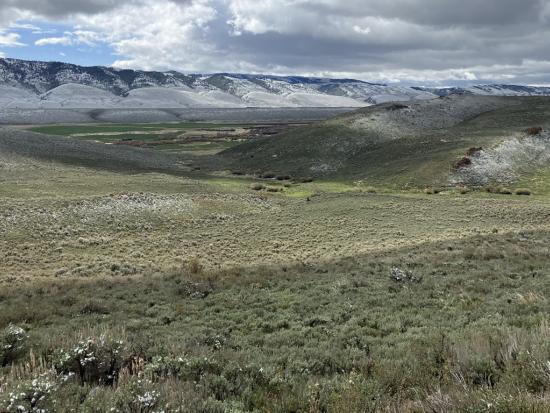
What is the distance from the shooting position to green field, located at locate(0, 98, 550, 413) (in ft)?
22.0

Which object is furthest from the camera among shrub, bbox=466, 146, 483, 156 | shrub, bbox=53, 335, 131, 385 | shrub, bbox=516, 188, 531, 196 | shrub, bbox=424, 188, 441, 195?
shrub, bbox=466, 146, 483, 156

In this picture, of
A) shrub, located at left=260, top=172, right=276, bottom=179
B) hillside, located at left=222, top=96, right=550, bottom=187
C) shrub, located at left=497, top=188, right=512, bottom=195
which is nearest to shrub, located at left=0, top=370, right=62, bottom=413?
shrub, located at left=497, top=188, right=512, bottom=195

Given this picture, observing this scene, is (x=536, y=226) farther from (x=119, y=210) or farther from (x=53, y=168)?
(x=53, y=168)

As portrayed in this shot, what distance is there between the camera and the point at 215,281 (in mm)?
20547


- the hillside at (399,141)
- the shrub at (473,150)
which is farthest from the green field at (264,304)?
the hillside at (399,141)

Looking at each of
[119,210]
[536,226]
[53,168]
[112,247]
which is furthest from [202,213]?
[53,168]

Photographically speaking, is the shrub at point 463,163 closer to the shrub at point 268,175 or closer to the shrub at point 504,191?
the shrub at point 504,191

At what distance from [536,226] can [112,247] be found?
112 ft

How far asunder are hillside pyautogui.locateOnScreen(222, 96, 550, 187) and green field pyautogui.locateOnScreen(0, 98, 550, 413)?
66.5ft

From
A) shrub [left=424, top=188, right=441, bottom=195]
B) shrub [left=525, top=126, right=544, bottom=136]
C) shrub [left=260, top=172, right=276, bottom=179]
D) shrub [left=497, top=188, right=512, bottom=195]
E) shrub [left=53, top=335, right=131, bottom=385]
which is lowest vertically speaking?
shrub [left=260, top=172, right=276, bottom=179]

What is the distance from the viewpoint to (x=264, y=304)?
1656 centimetres

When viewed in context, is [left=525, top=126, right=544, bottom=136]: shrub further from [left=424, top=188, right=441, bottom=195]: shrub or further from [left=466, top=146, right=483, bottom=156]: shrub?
[left=424, top=188, right=441, bottom=195]: shrub

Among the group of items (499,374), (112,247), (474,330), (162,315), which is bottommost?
(112,247)

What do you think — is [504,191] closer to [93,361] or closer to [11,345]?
[11,345]
